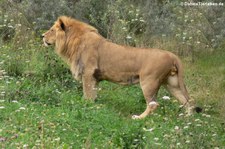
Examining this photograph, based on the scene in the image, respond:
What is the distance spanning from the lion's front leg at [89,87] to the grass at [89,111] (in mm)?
159

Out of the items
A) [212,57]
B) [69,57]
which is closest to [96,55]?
[69,57]

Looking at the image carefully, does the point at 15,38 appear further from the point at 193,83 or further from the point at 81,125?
the point at 81,125

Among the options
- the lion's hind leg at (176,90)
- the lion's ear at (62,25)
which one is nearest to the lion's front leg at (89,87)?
the lion's ear at (62,25)

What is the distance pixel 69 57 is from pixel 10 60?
1.31 metres

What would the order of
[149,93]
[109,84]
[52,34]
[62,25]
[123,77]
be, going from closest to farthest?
[149,93], [123,77], [62,25], [52,34], [109,84]

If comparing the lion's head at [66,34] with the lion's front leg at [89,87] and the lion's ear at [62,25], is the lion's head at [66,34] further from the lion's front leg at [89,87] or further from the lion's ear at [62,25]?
the lion's front leg at [89,87]

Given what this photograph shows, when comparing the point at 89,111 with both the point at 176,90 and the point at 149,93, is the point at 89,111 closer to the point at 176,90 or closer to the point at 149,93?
the point at 149,93

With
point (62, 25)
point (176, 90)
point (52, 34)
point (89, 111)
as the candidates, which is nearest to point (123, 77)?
point (176, 90)

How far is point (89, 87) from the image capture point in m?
9.90

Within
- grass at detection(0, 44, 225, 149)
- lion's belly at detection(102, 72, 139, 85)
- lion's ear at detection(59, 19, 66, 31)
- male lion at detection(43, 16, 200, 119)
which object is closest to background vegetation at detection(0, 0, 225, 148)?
grass at detection(0, 44, 225, 149)

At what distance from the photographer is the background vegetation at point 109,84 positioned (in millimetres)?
7387

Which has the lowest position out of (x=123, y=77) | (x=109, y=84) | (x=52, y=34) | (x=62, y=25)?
(x=109, y=84)

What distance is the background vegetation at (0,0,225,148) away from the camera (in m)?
7.39

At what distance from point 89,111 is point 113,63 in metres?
1.35
